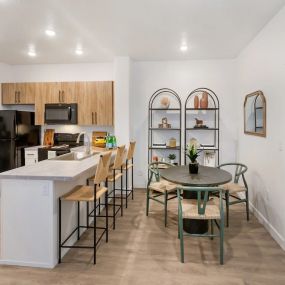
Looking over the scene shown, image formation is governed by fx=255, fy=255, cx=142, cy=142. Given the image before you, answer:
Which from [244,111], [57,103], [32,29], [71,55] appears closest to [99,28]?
[32,29]

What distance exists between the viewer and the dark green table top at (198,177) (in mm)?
2795

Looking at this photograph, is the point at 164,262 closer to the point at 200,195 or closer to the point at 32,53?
the point at 200,195

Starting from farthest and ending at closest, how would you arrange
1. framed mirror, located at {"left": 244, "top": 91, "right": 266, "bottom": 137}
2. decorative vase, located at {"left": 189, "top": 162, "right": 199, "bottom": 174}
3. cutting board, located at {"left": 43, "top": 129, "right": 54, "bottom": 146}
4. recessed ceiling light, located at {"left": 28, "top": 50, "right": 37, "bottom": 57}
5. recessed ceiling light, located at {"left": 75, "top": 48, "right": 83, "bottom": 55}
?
cutting board, located at {"left": 43, "top": 129, "right": 54, "bottom": 146} → recessed ceiling light, located at {"left": 28, "top": 50, "right": 37, "bottom": 57} → recessed ceiling light, located at {"left": 75, "top": 48, "right": 83, "bottom": 55} → framed mirror, located at {"left": 244, "top": 91, "right": 266, "bottom": 137} → decorative vase, located at {"left": 189, "top": 162, "right": 199, "bottom": 174}

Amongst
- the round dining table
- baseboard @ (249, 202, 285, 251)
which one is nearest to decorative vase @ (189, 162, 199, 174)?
the round dining table

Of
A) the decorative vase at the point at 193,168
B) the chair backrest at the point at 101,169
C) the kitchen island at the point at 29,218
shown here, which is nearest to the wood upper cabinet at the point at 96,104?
the decorative vase at the point at 193,168

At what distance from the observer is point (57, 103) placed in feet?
17.1

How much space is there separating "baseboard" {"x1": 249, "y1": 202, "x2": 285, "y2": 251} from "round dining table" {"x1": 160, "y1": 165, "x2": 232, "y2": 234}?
0.80 m

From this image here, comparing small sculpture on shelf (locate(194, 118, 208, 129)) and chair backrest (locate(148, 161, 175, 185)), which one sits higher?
small sculpture on shelf (locate(194, 118, 208, 129))

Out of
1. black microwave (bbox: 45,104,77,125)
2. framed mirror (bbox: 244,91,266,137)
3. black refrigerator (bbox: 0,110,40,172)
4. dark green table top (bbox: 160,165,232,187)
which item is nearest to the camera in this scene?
dark green table top (bbox: 160,165,232,187)

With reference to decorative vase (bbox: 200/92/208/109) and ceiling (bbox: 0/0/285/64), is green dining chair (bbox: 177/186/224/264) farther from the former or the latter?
decorative vase (bbox: 200/92/208/109)

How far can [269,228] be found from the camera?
128 inches

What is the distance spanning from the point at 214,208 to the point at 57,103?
3797 millimetres

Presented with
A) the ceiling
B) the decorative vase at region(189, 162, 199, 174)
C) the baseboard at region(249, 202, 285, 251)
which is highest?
the ceiling

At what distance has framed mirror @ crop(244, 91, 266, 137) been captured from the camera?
3448mm
